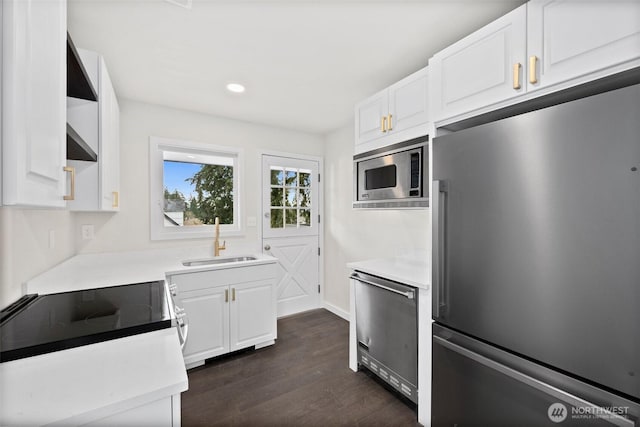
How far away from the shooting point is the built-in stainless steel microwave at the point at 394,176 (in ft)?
5.78

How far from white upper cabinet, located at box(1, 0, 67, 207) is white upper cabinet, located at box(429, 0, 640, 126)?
66.3 inches

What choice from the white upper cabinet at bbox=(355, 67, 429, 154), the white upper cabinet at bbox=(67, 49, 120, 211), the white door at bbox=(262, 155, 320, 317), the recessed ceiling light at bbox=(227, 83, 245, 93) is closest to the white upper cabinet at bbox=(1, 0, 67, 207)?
the white upper cabinet at bbox=(67, 49, 120, 211)

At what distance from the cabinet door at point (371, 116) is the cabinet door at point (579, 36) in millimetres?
1011

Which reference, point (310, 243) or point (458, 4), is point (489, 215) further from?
point (310, 243)

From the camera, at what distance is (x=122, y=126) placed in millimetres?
2559

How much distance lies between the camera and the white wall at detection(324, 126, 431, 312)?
8.45 ft

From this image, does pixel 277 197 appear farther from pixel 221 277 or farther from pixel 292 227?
pixel 221 277

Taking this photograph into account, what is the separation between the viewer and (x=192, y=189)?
2967 millimetres

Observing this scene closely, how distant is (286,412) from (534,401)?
141 cm

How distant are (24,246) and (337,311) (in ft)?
9.73

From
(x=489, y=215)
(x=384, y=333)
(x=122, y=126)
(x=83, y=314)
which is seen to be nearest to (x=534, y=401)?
(x=489, y=215)
